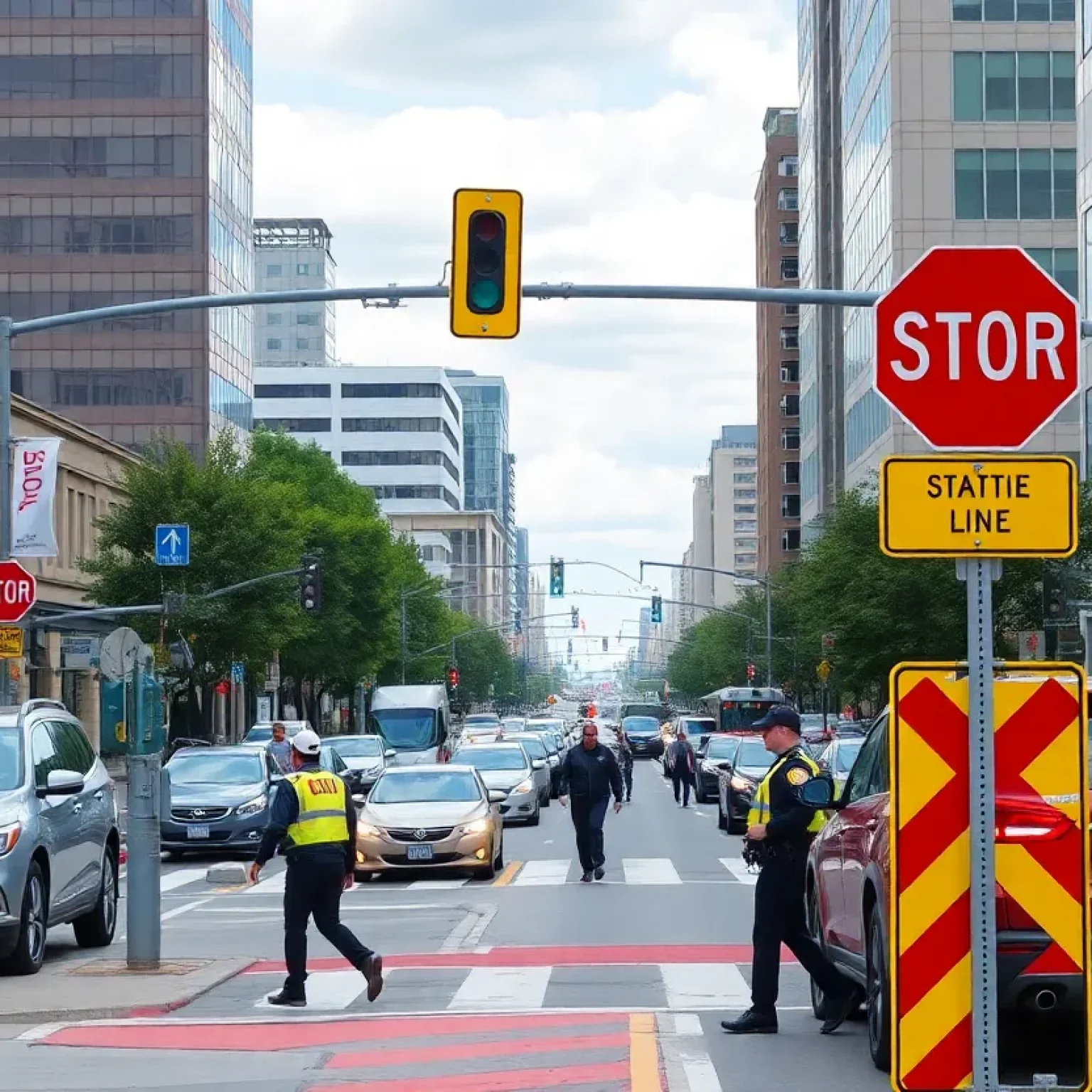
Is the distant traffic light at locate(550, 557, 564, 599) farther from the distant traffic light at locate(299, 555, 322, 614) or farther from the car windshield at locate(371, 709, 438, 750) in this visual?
the distant traffic light at locate(299, 555, 322, 614)

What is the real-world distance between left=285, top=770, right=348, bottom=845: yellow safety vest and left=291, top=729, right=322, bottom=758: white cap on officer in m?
0.15

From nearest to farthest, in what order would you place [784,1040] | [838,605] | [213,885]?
1. [784,1040]
2. [213,885]
3. [838,605]

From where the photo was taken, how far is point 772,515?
146 m

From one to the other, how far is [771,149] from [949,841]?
144 m

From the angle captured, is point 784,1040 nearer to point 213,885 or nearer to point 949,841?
point 949,841

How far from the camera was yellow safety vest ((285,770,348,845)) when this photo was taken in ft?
45.8

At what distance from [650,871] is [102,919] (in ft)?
31.7

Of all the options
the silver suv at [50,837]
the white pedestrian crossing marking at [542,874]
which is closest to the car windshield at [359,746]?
the white pedestrian crossing marking at [542,874]

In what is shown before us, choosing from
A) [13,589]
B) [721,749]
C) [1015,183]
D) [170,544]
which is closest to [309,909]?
[13,589]

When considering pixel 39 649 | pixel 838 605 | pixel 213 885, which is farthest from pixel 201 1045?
pixel 39 649

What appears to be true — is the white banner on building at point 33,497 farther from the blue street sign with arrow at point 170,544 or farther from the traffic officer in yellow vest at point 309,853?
the traffic officer in yellow vest at point 309,853

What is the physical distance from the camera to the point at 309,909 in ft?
45.6

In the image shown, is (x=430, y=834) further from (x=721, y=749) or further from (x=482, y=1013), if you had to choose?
(x=721, y=749)

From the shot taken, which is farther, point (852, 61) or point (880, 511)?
point (852, 61)
